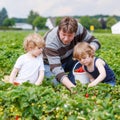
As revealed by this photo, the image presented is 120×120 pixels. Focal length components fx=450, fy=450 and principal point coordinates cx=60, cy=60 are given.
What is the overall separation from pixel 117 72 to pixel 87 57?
5.34 ft

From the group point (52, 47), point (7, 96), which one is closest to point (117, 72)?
point (52, 47)

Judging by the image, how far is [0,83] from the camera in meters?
5.03

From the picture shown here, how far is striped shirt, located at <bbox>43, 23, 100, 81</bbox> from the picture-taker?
6098mm

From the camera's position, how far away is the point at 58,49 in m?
6.32

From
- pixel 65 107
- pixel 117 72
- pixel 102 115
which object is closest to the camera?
pixel 102 115

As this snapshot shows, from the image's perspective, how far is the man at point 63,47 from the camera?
18.9ft

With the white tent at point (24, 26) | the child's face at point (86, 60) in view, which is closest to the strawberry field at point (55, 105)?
the child's face at point (86, 60)

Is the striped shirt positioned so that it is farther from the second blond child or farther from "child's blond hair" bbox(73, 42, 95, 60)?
"child's blond hair" bbox(73, 42, 95, 60)

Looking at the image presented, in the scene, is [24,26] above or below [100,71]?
below

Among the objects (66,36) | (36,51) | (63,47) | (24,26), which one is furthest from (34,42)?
(24,26)

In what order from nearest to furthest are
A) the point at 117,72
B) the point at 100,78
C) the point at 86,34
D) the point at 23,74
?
the point at 100,78 < the point at 23,74 < the point at 86,34 < the point at 117,72

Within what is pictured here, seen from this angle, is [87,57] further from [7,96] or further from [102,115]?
[102,115]

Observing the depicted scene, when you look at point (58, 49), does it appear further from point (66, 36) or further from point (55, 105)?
point (55, 105)

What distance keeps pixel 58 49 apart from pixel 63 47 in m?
0.08
